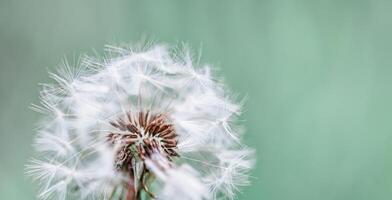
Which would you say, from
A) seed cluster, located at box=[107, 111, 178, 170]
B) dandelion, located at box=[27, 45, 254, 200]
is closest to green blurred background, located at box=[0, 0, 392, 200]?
dandelion, located at box=[27, 45, 254, 200]

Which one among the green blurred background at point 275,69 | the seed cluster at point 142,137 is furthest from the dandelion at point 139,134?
the green blurred background at point 275,69

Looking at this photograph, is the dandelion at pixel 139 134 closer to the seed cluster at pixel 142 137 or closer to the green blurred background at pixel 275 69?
the seed cluster at pixel 142 137

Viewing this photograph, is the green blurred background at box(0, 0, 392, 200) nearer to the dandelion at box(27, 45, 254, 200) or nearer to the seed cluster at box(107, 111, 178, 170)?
the dandelion at box(27, 45, 254, 200)

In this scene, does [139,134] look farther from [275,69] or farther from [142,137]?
[275,69]

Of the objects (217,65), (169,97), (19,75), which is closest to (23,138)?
(19,75)

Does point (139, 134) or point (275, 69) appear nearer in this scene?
point (139, 134)

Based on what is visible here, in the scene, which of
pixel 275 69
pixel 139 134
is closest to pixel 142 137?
pixel 139 134

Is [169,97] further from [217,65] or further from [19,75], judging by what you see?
[19,75]
